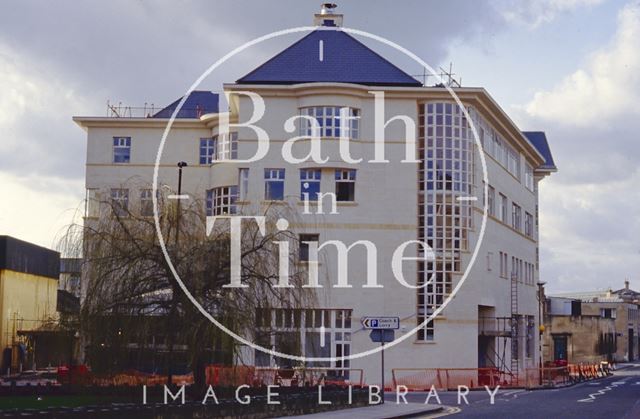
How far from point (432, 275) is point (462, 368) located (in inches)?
196

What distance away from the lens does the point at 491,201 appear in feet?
202

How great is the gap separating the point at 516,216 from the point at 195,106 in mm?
23326

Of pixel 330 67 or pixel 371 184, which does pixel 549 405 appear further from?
pixel 330 67

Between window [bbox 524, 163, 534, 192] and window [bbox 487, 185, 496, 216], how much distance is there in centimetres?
1392

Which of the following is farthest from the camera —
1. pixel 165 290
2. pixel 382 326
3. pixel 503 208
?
pixel 503 208

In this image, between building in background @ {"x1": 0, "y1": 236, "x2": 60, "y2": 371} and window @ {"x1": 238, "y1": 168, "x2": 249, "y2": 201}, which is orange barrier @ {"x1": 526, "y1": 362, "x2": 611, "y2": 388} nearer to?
window @ {"x1": 238, "y1": 168, "x2": 249, "y2": 201}

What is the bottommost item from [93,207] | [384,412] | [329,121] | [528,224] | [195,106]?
[384,412]

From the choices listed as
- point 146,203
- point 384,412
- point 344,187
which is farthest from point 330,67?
point 384,412

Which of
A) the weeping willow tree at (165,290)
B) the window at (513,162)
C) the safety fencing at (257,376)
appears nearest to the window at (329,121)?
the window at (513,162)

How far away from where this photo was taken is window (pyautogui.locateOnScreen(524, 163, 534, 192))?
75938 millimetres

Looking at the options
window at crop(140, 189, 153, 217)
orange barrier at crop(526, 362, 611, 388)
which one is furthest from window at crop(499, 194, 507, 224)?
window at crop(140, 189, 153, 217)

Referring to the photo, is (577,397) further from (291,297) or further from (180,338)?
(180,338)

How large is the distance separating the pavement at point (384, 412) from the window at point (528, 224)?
4262cm

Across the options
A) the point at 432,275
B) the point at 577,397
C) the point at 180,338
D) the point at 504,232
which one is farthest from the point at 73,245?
the point at 504,232
